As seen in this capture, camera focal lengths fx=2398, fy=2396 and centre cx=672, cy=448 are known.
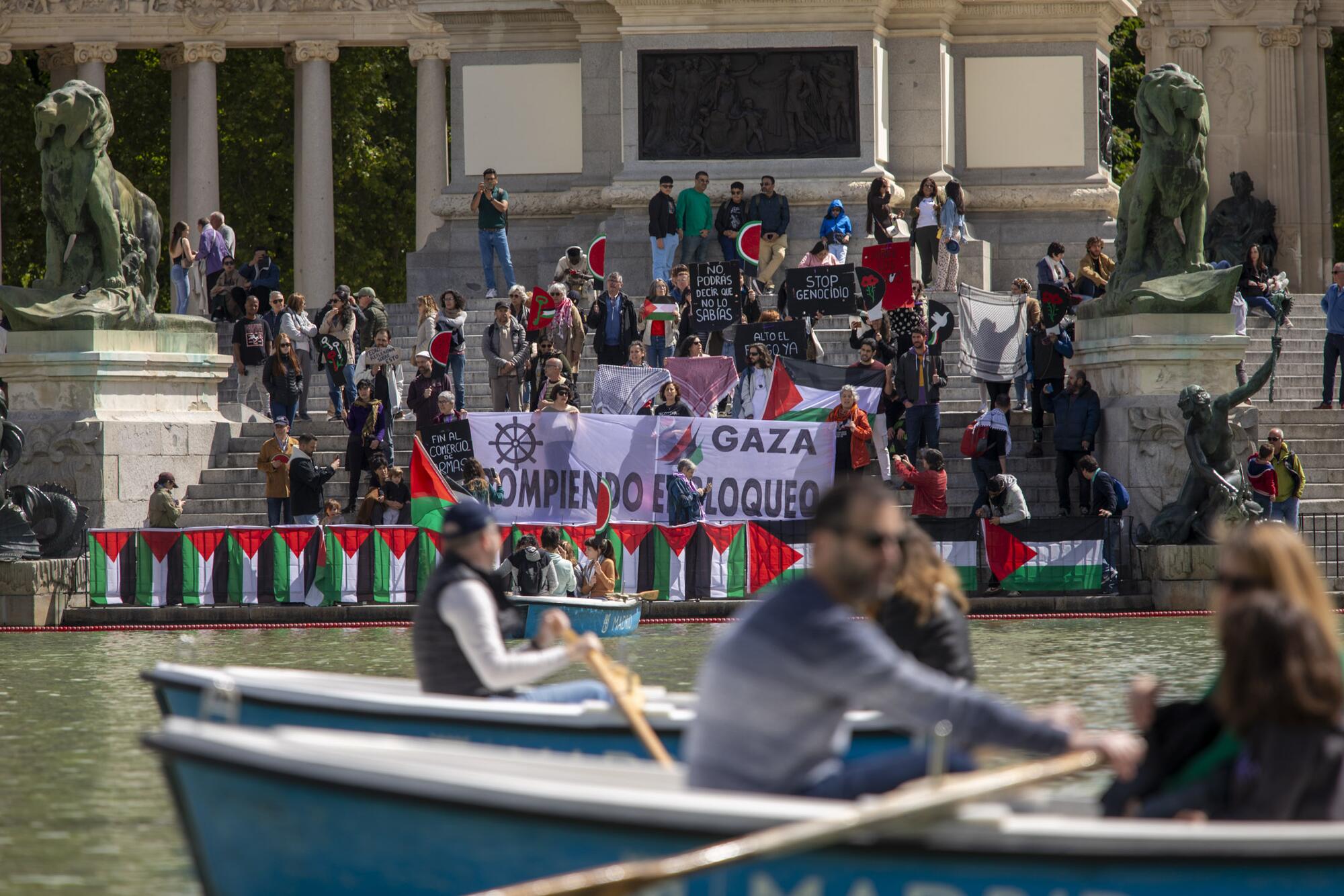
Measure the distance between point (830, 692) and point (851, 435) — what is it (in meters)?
19.4

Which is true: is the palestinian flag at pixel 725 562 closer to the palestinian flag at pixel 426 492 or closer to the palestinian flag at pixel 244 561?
the palestinian flag at pixel 426 492

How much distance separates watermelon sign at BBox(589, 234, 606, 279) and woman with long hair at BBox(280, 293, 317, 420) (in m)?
5.25

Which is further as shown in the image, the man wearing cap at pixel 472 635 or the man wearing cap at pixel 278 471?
the man wearing cap at pixel 278 471

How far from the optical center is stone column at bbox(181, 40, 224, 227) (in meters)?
49.8

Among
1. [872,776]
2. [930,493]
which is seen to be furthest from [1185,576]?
[872,776]

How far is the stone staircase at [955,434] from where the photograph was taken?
91.5 ft

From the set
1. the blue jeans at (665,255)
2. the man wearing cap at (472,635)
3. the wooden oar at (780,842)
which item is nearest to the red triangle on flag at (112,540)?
the blue jeans at (665,255)

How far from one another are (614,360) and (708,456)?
4440 millimetres

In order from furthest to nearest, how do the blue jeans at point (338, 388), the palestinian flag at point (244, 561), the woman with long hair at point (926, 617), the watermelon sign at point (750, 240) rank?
1. the watermelon sign at point (750, 240)
2. the blue jeans at point (338, 388)
3. the palestinian flag at point (244, 561)
4. the woman with long hair at point (926, 617)

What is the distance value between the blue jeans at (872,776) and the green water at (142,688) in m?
3.34

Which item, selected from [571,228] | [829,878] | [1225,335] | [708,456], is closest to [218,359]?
[708,456]

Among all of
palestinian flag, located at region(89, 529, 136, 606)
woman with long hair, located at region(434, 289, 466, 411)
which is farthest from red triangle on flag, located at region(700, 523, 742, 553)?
palestinian flag, located at region(89, 529, 136, 606)

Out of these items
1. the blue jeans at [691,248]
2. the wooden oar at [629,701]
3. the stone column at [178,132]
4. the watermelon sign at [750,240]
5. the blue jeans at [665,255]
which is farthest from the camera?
the stone column at [178,132]

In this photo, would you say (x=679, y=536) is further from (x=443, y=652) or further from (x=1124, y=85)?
(x=1124, y=85)
